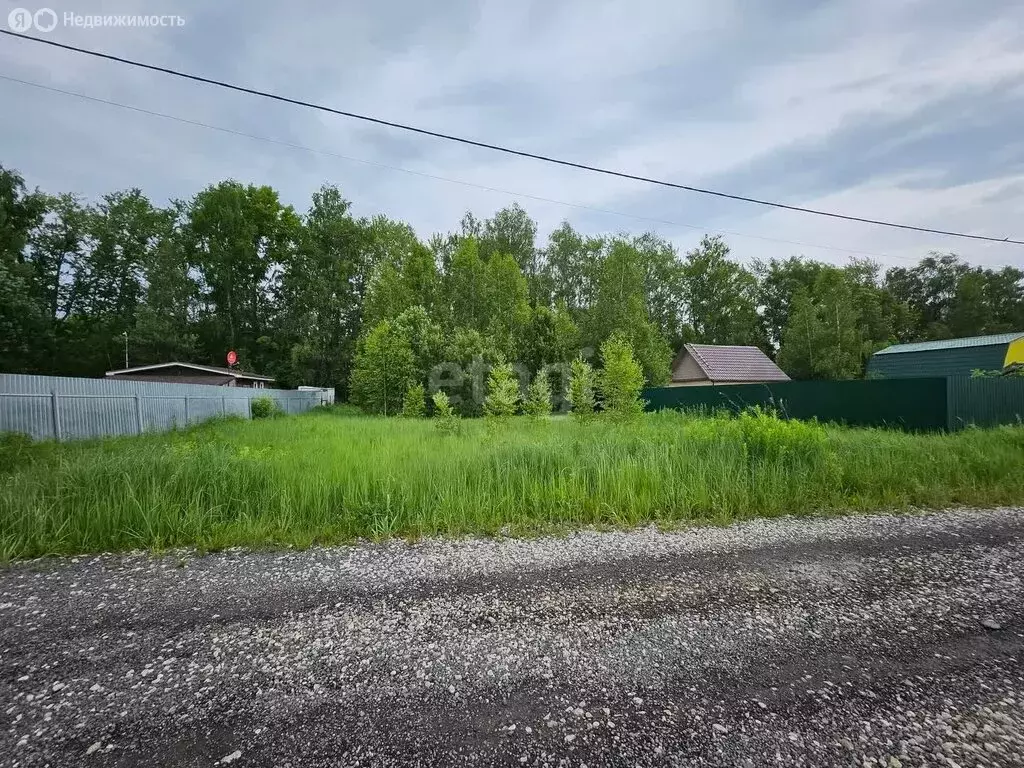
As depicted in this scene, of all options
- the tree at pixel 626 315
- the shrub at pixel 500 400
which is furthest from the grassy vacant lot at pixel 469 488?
the tree at pixel 626 315

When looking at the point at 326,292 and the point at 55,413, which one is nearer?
the point at 55,413

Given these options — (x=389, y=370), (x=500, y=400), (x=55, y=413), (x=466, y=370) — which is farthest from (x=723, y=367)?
(x=55, y=413)

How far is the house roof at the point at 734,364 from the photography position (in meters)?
26.0

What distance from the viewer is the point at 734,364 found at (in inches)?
1061

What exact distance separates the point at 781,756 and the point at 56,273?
47235mm

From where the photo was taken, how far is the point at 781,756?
1582 millimetres

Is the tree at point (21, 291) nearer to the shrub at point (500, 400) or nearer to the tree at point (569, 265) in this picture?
the shrub at point (500, 400)

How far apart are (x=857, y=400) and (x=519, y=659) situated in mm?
12618

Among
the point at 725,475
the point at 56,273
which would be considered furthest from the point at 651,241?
the point at 56,273

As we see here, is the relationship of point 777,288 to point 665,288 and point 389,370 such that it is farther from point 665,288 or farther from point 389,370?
point 389,370

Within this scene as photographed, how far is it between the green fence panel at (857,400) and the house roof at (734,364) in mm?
11084

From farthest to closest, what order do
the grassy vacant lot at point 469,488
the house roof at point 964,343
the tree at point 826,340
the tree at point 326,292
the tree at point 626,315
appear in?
the tree at point 326,292
the tree at point 626,315
the tree at point 826,340
the house roof at point 964,343
the grassy vacant lot at point 469,488

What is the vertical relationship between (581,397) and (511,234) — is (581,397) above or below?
below

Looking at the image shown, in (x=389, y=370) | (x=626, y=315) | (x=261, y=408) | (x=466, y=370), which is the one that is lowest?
(x=261, y=408)
